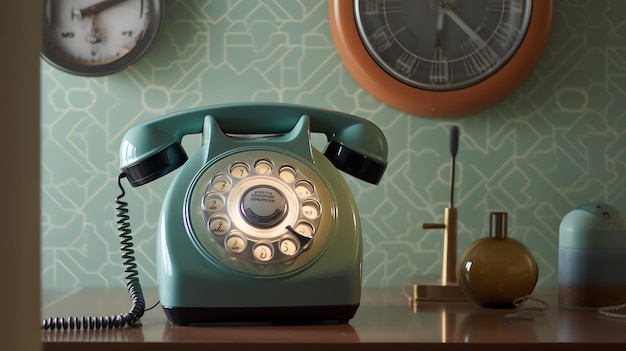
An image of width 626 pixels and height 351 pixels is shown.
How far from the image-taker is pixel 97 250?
1410 millimetres

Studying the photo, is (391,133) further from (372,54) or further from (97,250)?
(97,250)

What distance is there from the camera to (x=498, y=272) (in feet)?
3.47

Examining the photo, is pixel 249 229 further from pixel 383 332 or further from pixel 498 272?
pixel 498 272

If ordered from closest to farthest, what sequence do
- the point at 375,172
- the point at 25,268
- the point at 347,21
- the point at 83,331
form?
the point at 25,268 < the point at 83,331 < the point at 375,172 < the point at 347,21

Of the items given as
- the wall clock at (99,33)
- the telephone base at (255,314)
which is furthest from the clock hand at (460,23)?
the telephone base at (255,314)

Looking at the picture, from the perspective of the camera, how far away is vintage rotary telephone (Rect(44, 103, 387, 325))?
0.87 metres

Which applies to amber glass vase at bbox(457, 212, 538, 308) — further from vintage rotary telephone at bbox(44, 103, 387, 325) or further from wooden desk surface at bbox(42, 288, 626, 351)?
vintage rotary telephone at bbox(44, 103, 387, 325)

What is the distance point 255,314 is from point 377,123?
2.07 ft

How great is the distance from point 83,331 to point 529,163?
0.91 meters

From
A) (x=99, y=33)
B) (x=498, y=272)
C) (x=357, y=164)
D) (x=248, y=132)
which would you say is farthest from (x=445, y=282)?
(x=99, y=33)

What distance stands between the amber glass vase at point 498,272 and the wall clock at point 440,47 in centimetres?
38

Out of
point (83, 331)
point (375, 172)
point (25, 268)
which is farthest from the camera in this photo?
point (375, 172)

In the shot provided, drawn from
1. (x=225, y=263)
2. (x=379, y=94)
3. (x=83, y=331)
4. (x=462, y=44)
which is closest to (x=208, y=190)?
(x=225, y=263)

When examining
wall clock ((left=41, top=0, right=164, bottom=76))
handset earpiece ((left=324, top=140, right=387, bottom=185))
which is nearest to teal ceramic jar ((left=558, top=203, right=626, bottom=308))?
handset earpiece ((left=324, top=140, right=387, bottom=185))
